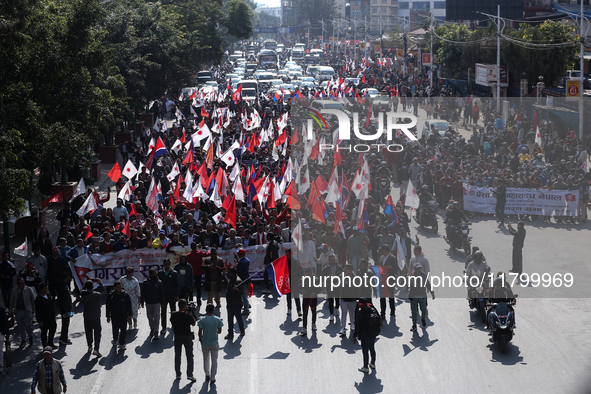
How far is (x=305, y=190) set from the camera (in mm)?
21062

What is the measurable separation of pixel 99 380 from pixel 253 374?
221cm

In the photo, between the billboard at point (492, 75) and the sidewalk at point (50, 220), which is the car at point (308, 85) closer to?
the billboard at point (492, 75)

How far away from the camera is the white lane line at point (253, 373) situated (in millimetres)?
11172

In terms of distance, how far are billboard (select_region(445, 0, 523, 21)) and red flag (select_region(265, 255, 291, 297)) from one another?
5363 centimetres

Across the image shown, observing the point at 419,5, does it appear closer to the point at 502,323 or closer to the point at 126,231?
the point at 126,231

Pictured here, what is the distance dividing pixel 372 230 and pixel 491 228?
205 inches

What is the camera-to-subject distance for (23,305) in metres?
12.9

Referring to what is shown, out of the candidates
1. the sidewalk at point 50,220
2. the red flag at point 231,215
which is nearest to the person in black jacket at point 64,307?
the red flag at point 231,215

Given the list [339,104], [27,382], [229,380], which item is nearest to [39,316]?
[27,382]

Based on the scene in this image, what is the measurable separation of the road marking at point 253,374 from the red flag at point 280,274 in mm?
1472

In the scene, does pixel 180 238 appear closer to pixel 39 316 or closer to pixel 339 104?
pixel 39 316

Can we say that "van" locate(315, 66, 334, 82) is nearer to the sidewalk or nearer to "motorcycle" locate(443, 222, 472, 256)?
the sidewalk

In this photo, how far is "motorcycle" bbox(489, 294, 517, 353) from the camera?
12.2m

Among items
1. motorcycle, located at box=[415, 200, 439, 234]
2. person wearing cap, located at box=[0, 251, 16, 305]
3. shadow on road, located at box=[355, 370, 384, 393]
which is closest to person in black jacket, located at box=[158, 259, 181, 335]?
person wearing cap, located at box=[0, 251, 16, 305]
